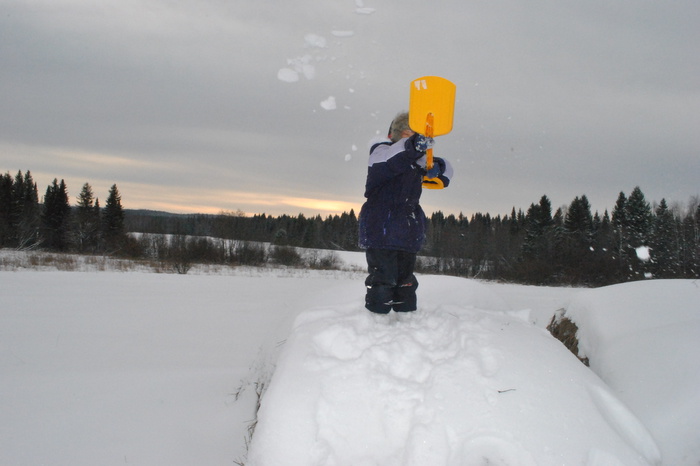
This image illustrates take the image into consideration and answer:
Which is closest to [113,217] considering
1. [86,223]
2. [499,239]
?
[86,223]

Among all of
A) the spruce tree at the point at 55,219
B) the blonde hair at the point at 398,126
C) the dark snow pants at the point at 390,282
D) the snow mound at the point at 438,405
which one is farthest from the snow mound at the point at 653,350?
the spruce tree at the point at 55,219

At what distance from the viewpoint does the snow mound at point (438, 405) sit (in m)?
1.74

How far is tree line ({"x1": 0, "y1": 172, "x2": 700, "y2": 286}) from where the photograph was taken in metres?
29.7

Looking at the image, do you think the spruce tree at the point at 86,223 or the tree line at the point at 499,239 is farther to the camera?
the spruce tree at the point at 86,223

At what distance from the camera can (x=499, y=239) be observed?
42000 millimetres

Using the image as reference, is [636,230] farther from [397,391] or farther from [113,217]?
[113,217]

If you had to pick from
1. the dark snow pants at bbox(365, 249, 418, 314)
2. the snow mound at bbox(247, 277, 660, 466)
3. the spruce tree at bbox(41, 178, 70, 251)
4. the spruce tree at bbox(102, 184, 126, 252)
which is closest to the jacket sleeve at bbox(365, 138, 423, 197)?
the dark snow pants at bbox(365, 249, 418, 314)

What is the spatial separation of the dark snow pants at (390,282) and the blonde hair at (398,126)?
94cm

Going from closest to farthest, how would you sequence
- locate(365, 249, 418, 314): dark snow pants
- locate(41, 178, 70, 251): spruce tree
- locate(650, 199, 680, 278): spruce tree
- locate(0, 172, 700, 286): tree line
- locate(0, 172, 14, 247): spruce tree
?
locate(365, 249, 418, 314): dark snow pants < locate(650, 199, 680, 278): spruce tree < locate(0, 172, 700, 286): tree line < locate(0, 172, 14, 247): spruce tree < locate(41, 178, 70, 251): spruce tree

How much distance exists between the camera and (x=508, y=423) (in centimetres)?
179

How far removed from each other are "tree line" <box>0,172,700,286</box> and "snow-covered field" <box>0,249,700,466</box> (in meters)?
27.6

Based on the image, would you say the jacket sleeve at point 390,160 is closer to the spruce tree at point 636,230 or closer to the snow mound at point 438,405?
the snow mound at point 438,405

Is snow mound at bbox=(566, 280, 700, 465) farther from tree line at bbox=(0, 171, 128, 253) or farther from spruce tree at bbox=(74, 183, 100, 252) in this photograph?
spruce tree at bbox=(74, 183, 100, 252)

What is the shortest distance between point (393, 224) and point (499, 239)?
42.2 meters
